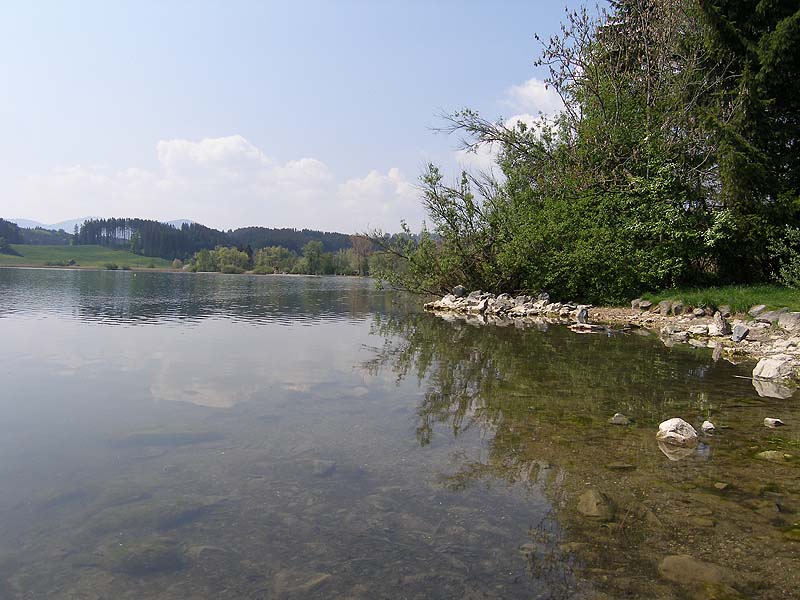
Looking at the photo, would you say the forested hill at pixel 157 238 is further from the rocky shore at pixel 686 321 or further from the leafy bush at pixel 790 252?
the leafy bush at pixel 790 252

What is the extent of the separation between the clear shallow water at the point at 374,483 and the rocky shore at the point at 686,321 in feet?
3.47

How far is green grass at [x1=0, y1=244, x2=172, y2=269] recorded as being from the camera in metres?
127

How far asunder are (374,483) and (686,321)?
1830 centimetres

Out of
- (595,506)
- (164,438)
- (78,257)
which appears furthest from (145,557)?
(78,257)

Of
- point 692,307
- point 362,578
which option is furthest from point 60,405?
point 692,307

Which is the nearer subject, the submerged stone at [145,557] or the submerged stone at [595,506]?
the submerged stone at [145,557]

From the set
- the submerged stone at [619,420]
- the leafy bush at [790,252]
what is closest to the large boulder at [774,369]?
the submerged stone at [619,420]

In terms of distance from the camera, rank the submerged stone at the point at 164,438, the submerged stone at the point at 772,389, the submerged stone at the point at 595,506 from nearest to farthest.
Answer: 1. the submerged stone at the point at 595,506
2. the submerged stone at the point at 164,438
3. the submerged stone at the point at 772,389

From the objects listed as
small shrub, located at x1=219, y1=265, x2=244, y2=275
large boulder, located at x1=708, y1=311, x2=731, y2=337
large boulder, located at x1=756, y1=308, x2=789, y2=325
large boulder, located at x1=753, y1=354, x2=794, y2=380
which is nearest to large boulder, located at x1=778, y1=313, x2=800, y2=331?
large boulder, located at x1=756, y1=308, x2=789, y2=325

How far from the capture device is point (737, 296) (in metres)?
19.6

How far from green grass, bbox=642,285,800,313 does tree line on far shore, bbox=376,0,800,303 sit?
2.52 ft

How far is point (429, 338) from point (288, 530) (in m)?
13.5

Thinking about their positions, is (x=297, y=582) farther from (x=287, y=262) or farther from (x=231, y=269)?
(x=287, y=262)

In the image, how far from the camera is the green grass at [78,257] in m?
127
